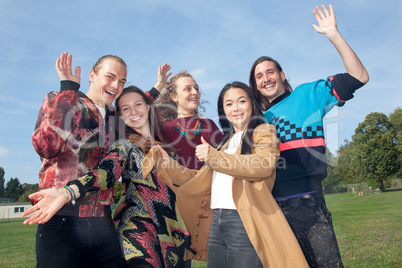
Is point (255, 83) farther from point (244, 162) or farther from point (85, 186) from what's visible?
point (85, 186)

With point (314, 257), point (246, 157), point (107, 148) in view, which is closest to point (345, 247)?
point (314, 257)

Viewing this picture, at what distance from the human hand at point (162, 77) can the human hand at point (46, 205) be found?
2.50 metres

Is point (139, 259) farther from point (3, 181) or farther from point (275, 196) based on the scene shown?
point (3, 181)

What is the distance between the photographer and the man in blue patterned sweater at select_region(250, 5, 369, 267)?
3.21 metres

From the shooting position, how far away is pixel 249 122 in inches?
142

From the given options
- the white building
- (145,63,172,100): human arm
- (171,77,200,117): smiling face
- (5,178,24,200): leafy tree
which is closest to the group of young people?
(145,63,172,100): human arm

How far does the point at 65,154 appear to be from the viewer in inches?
116

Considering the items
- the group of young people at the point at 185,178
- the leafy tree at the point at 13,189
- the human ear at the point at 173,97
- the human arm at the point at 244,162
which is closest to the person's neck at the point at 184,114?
the human ear at the point at 173,97

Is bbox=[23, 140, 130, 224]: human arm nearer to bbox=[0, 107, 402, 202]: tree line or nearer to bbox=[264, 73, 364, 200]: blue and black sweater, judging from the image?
bbox=[264, 73, 364, 200]: blue and black sweater

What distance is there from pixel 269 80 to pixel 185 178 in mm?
1699

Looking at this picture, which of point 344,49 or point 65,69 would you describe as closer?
point 65,69

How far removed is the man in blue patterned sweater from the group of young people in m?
0.01

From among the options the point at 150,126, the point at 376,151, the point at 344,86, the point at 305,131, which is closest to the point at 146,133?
the point at 150,126

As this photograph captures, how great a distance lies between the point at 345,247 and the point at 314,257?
9.08 m
